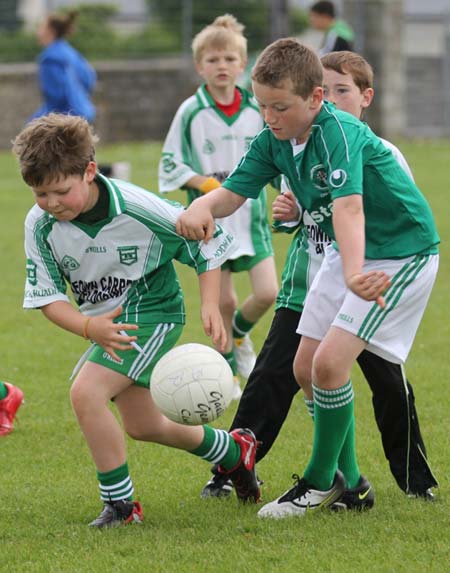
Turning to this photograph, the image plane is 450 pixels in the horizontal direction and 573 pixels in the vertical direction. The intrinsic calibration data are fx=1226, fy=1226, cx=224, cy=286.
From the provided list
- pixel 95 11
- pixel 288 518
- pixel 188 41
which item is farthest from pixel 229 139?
pixel 95 11

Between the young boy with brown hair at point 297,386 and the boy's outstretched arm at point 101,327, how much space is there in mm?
811

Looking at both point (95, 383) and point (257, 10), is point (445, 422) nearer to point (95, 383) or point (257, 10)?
point (95, 383)

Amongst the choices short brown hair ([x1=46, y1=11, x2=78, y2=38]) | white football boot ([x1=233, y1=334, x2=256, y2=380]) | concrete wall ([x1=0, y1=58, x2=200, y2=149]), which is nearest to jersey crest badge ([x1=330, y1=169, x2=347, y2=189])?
white football boot ([x1=233, y1=334, x2=256, y2=380])

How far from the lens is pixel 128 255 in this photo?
471cm

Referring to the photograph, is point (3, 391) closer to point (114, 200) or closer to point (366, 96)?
point (114, 200)

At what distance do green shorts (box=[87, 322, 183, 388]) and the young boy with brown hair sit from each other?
583mm

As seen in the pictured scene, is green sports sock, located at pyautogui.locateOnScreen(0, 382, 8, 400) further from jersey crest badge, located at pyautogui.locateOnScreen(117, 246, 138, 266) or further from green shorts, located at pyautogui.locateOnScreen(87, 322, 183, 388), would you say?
jersey crest badge, located at pyautogui.locateOnScreen(117, 246, 138, 266)

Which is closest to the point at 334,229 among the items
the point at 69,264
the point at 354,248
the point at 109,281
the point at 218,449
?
the point at 354,248

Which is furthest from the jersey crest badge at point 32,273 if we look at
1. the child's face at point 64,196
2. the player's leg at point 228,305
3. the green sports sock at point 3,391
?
the player's leg at point 228,305

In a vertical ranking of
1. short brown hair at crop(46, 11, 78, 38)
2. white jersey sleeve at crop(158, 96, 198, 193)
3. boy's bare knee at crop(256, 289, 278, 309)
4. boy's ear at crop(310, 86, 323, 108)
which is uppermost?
boy's ear at crop(310, 86, 323, 108)

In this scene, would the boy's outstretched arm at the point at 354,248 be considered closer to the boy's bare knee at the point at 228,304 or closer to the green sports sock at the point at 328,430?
the green sports sock at the point at 328,430

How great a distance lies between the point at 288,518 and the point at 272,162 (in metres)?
1.36

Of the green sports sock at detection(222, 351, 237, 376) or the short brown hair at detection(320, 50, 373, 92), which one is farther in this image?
the green sports sock at detection(222, 351, 237, 376)

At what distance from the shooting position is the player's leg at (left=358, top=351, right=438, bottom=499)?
4832mm
